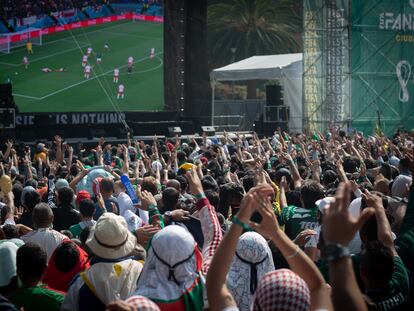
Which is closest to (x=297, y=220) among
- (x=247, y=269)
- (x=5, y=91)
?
(x=247, y=269)

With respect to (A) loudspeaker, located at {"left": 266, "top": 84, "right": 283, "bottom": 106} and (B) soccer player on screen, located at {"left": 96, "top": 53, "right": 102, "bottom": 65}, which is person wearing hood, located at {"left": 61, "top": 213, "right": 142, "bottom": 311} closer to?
(B) soccer player on screen, located at {"left": 96, "top": 53, "right": 102, "bottom": 65}

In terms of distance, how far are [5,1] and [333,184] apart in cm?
1931

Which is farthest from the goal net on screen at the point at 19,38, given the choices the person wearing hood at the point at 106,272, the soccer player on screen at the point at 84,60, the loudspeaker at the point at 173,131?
the person wearing hood at the point at 106,272

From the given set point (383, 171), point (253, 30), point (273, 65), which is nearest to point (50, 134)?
point (273, 65)

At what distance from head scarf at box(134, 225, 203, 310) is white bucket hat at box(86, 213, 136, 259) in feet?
1.44

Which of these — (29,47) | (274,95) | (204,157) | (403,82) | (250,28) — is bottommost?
(204,157)

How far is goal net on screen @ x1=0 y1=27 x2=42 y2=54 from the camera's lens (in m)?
25.6

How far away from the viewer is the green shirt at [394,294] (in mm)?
3773

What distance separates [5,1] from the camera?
25.9 m

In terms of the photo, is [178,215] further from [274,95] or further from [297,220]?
[274,95]

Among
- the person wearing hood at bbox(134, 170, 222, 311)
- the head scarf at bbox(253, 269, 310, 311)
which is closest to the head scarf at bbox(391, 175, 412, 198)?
the person wearing hood at bbox(134, 170, 222, 311)

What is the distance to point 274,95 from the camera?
28422 mm

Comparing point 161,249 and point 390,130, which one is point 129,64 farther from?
point 161,249

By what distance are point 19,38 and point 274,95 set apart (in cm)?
863
